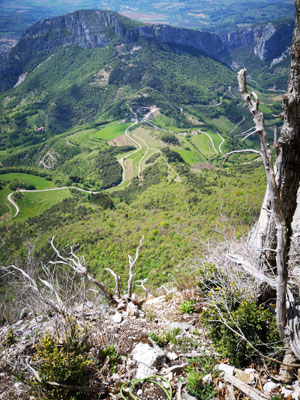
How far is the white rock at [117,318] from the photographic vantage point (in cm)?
623

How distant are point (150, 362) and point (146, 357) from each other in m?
0.12

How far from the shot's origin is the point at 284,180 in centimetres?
371

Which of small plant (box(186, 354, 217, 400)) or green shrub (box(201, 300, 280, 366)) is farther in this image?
green shrub (box(201, 300, 280, 366))

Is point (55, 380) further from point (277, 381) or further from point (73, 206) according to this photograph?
point (73, 206)

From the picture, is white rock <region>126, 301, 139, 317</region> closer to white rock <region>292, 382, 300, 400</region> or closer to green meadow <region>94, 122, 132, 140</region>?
white rock <region>292, 382, 300, 400</region>

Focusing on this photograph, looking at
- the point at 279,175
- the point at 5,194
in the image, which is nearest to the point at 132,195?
the point at 5,194

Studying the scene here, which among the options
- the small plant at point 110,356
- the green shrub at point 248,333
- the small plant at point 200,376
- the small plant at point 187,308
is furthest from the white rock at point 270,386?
the small plant at point 110,356

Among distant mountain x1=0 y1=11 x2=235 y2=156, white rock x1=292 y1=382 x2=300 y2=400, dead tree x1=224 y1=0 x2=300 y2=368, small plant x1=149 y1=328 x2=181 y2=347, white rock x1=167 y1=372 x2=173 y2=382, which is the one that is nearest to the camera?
dead tree x1=224 y1=0 x2=300 y2=368

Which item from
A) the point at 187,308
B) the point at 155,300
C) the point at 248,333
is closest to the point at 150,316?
the point at 187,308

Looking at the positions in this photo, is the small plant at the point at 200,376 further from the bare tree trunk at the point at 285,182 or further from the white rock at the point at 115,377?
the bare tree trunk at the point at 285,182

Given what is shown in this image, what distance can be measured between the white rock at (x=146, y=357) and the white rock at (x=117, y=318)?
1109 millimetres

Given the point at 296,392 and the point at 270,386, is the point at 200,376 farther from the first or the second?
the point at 296,392

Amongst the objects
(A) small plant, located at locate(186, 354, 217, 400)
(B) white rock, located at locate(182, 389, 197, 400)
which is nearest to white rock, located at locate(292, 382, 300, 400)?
(A) small plant, located at locate(186, 354, 217, 400)

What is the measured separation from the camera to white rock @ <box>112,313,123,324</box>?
6.23 m
